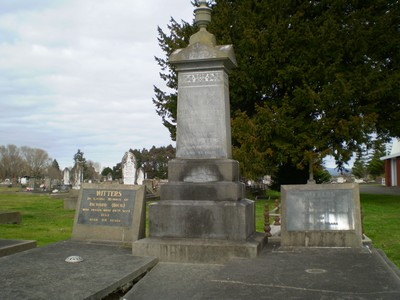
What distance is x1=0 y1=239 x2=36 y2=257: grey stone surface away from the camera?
24.3ft

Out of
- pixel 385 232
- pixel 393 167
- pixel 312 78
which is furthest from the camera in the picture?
pixel 393 167

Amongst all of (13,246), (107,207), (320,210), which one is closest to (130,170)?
(107,207)

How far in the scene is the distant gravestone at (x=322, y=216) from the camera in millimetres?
7238

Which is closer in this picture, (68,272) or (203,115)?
(68,272)

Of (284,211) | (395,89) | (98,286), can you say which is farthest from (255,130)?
(98,286)

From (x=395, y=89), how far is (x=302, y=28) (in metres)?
5.85

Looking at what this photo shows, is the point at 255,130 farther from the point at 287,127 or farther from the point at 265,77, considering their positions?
the point at 265,77

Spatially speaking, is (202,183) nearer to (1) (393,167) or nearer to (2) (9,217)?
(2) (9,217)

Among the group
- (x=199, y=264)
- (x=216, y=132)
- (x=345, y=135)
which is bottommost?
(x=199, y=264)

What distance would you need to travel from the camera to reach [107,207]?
828 cm

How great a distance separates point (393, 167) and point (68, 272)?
61.4m

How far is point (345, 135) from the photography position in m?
21.9

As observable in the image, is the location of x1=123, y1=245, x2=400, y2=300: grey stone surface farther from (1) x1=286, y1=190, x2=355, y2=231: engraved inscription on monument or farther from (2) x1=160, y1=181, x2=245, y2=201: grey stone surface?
(2) x1=160, y1=181, x2=245, y2=201: grey stone surface

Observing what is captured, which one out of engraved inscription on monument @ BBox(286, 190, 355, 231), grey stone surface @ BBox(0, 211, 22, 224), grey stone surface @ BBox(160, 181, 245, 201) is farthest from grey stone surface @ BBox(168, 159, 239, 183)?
grey stone surface @ BBox(0, 211, 22, 224)
